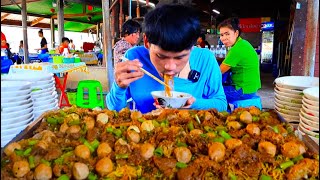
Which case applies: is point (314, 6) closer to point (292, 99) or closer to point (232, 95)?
point (292, 99)

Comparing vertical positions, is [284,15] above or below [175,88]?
above

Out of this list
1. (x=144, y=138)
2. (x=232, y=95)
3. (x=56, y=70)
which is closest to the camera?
(x=144, y=138)

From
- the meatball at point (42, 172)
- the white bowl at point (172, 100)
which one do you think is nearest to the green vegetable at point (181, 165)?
the meatball at point (42, 172)

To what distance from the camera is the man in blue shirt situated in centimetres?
170

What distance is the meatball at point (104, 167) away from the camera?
45.6 inches

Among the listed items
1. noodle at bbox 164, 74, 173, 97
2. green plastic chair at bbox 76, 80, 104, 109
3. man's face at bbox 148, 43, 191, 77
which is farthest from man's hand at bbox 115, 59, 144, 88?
green plastic chair at bbox 76, 80, 104, 109

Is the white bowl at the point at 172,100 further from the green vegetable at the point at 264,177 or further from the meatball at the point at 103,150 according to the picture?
the green vegetable at the point at 264,177

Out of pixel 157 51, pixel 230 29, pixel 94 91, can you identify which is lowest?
pixel 94 91

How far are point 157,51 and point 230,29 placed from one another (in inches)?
112

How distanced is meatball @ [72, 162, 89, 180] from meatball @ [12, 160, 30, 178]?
0.18m

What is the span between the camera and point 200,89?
239 cm

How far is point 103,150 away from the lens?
126 cm

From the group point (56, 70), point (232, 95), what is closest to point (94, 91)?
point (56, 70)

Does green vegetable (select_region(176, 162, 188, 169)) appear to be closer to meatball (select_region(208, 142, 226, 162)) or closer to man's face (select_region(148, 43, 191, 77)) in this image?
meatball (select_region(208, 142, 226, 162))
